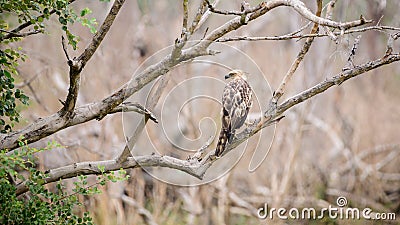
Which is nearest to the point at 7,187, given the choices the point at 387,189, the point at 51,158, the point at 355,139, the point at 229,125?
the point at 229,125

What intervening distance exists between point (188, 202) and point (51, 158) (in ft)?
3.35

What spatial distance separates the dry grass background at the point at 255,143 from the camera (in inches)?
141

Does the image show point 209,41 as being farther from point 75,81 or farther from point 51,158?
point 51,158

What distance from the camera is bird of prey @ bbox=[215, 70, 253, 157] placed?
1.90m

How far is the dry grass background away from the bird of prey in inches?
39.1

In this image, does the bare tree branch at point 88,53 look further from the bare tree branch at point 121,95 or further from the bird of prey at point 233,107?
the bird of prey at point 233,107

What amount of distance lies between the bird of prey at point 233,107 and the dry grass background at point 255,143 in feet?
3.26

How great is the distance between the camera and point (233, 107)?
6.29 ft

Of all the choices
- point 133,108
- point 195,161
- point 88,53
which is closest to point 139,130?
point 133,108

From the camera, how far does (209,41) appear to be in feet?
5.66

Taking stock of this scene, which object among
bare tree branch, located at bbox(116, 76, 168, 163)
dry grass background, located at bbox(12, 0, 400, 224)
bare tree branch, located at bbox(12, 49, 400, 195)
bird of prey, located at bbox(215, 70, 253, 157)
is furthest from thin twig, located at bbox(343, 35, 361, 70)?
dry grass background, located at bbox(12, 0, 400, 224)

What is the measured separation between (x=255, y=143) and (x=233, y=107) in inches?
59.1

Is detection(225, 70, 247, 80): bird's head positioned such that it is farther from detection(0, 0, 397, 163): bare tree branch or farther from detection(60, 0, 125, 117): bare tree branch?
detection(60, 0, 125, 117): bare tree branch

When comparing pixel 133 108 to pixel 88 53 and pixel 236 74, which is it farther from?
pixel 236 74
